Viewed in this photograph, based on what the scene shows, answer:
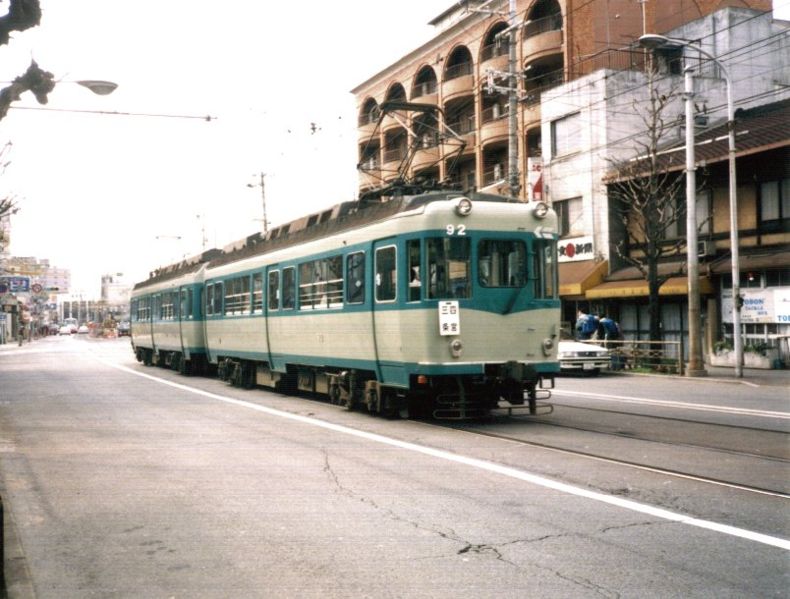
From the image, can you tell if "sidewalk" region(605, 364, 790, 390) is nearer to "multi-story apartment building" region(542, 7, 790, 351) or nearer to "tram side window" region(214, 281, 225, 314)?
"multi-story apartment building" region(542, 7, 790, 351)

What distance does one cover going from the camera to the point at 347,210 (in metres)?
15.4

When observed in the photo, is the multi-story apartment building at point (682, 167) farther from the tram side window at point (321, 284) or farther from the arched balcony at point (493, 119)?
the tram side window at point (321, 284)

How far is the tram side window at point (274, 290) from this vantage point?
18.1 meters

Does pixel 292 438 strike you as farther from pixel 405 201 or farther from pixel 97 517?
pixel 97 517

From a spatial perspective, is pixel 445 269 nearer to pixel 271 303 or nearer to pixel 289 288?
pixel 289 288

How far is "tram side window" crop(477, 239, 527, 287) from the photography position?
12828mm

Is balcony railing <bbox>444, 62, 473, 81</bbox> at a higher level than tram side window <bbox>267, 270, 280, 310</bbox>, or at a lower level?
higher

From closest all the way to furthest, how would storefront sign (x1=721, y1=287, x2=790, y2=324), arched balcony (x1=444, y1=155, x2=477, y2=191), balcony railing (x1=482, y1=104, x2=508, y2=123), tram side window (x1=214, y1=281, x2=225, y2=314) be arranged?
tram side window (x1=214, y1=281, x2=225, y2=314) → storefront sign (x1=721, y1=287, x2=790, y2=324) → balcony railing (x1=482, y1=104, x2=508, y2=123) → arched balcony (x1=444, y1=155, x2=477, y2=191)

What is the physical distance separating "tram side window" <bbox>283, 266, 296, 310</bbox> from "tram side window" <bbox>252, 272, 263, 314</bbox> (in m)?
1.63

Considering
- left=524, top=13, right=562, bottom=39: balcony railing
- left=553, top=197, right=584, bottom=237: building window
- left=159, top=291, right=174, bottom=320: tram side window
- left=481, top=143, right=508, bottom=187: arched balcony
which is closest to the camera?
left=159, top=291, right=174, bottom=320: tram side window

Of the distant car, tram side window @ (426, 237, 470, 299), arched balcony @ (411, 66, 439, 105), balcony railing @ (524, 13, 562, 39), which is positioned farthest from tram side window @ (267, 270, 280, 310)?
arched balcony @ (411, 66, 439, 105)

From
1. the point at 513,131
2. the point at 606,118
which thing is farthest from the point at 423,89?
the point at 513,131

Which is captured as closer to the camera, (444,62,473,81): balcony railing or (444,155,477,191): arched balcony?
(444,155,477,191): arched balcony

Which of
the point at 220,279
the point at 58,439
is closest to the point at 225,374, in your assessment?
the point at 220,279
